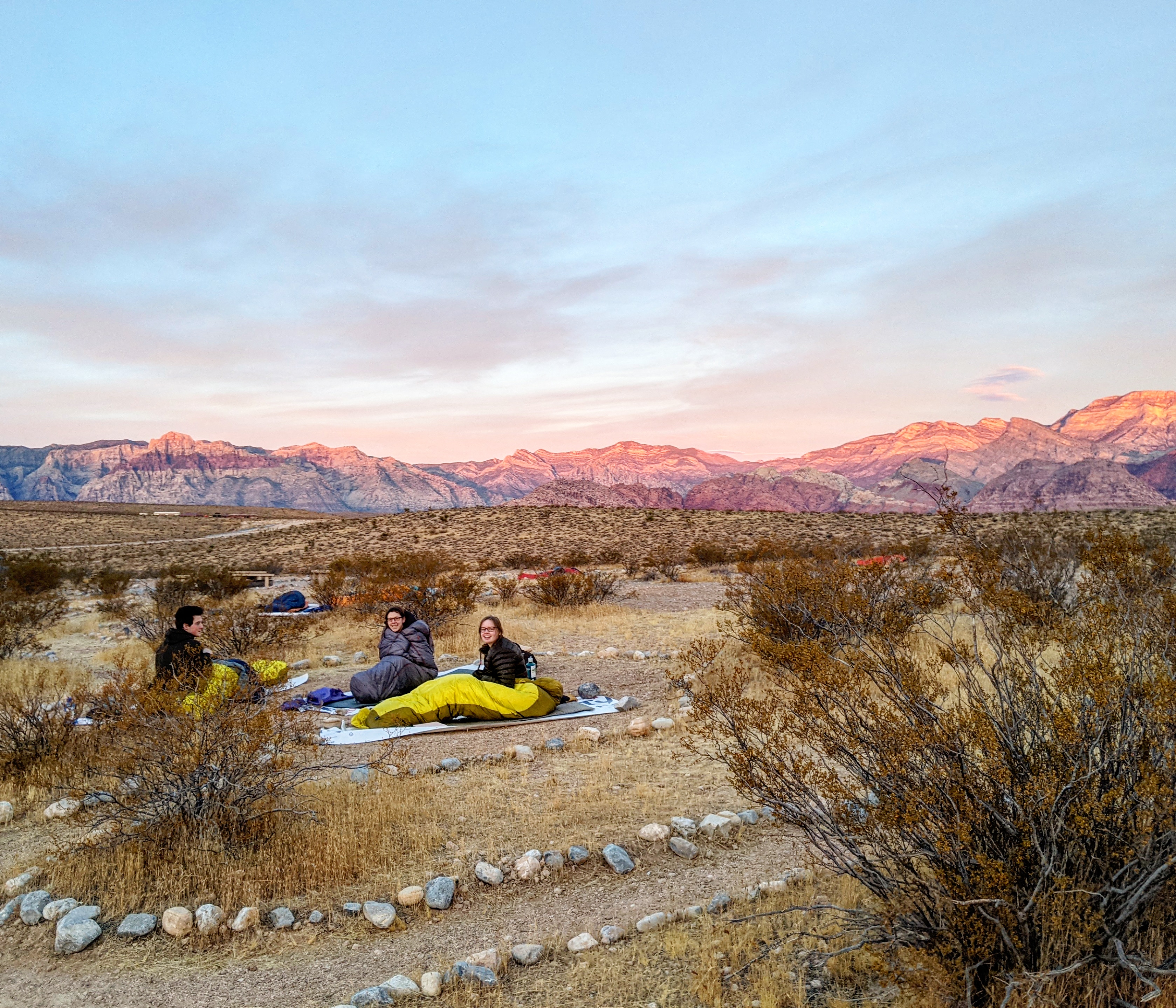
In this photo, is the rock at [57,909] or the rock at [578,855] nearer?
the rock at [57,909]

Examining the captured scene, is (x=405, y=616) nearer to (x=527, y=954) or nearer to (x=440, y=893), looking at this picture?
(x=440, y=893)

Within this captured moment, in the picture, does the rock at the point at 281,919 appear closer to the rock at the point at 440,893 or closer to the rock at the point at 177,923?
the rock at the point at 177,923

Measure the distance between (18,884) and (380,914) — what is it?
2.27 metres

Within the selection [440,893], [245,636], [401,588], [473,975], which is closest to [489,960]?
[473,975]

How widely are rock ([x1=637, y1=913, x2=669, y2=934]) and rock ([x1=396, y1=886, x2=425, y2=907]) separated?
1283 mm

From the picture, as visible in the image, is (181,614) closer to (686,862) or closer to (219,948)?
(219,948)

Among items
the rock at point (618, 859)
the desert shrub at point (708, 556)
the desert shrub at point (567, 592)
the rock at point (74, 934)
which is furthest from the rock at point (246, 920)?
the desert shrub at point (708, 556)

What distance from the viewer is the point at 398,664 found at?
28.6 feet

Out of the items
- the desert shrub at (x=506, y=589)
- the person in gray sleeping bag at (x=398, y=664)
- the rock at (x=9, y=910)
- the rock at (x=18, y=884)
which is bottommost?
the desert shrub at (x=506, y=589)

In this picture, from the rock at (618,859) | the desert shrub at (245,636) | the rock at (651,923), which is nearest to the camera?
the rock at (651,923)

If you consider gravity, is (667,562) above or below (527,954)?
below

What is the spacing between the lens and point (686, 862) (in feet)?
15.6

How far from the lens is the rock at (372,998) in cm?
330

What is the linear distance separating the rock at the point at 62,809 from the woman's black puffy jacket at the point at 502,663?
3826 mm
